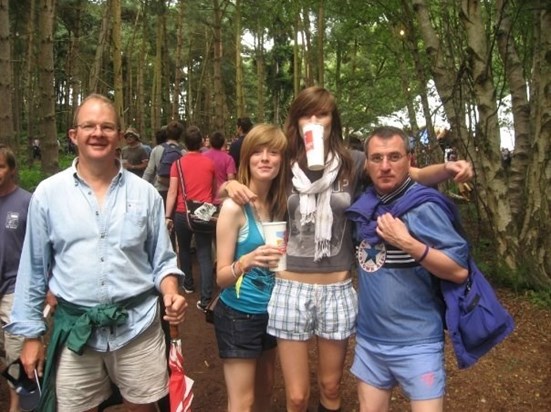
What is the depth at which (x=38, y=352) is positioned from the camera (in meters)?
2.45

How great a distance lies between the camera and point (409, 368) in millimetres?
2328

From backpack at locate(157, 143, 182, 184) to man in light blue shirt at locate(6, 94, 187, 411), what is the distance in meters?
4.48

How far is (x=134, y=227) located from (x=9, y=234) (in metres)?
1.30

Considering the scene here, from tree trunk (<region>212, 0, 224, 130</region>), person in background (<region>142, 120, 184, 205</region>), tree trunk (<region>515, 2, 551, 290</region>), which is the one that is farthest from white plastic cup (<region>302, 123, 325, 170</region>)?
tree trunk (<region>212, 0, 224, 130</region>)

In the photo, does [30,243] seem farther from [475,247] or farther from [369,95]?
[369,95]

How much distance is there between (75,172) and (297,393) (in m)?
1.63

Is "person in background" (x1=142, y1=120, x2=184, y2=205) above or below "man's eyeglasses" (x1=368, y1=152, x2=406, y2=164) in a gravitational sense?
above

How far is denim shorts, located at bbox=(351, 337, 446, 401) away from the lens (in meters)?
2.29

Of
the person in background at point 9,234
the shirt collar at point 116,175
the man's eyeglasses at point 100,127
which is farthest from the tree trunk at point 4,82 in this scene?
the man's eyeglasses at point 100,127

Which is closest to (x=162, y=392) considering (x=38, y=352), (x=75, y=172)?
(x=38, y=352)

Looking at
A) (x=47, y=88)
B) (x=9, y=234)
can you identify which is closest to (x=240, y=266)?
(x=9, y=234)

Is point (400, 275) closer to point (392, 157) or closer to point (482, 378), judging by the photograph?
point (392, 157)

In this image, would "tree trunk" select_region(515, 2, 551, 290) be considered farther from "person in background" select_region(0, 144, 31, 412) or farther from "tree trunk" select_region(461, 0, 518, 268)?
"person in background" select_region(0, 144, 31, 412)

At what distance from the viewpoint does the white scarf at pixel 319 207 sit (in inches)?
103
